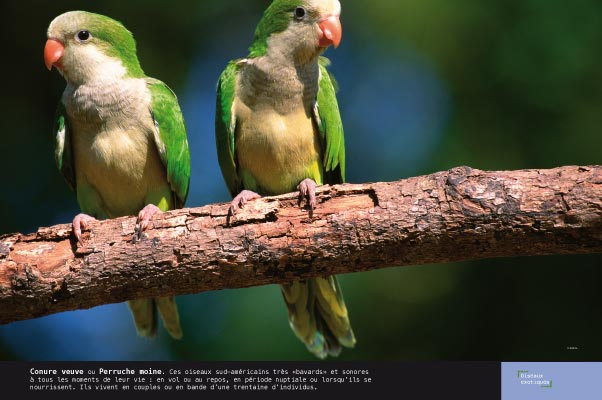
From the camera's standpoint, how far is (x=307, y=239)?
3.64m

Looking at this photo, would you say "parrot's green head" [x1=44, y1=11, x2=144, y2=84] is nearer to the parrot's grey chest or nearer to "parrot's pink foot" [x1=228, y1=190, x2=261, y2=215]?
the parrot's grey chest

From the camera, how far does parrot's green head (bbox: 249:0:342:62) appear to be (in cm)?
485

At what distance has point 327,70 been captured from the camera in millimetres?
5355

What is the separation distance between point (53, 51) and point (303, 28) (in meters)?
1.74

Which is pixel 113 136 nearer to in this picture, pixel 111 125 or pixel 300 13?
pixel 111 125

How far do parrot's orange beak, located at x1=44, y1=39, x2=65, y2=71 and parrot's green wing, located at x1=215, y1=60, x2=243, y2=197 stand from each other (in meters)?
1.12

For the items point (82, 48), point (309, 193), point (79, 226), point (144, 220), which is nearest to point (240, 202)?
point (309, 193)

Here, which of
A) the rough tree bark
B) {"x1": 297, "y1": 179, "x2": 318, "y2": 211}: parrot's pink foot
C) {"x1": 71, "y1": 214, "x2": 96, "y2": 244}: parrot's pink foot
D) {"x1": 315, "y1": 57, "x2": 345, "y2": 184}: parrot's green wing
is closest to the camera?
the rough tree bark

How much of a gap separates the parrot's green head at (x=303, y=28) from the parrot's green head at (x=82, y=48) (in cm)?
106

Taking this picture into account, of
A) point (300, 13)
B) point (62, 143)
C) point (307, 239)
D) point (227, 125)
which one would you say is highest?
point (300, 13)

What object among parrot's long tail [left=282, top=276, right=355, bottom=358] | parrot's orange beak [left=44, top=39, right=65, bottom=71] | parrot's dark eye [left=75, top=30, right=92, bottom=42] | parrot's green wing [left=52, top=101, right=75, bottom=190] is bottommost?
parrot's long tail [left=282, top=276, right=355, bottom=358]

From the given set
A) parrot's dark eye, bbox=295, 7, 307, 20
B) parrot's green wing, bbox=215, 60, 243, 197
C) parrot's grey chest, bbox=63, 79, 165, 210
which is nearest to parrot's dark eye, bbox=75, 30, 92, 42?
parrot's grey chest, bbox=63, 79, 165, 210

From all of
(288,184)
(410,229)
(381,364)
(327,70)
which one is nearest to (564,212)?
(410,229)

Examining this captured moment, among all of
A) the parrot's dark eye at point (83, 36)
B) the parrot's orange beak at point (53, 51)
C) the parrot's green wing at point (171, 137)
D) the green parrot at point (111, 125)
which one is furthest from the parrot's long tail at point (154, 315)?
the parrot's dark eye at point (83, 36)
